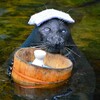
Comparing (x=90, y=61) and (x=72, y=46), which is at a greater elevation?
(x=72, y=46)

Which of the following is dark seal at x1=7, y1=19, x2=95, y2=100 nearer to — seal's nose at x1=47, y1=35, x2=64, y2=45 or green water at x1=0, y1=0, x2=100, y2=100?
seal's nose at x1=47, y1=35, x2=64, y2=45

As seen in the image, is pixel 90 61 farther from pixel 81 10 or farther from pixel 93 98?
pixel 81 10

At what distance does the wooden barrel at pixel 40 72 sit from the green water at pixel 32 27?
38cm

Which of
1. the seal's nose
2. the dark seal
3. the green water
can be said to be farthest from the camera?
the green water

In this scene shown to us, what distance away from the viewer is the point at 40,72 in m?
5.30

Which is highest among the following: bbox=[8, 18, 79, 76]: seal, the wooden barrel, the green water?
bbox=[8, 18, 79, 76]: seal

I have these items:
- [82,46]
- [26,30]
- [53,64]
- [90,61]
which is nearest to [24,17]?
[26,30]

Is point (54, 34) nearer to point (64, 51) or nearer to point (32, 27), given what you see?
point (64, 51)

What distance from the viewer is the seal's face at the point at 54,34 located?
5538 millimetres

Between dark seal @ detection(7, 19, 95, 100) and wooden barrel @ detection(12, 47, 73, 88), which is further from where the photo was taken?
dark seal @ detection(7, 19, 95, 100)

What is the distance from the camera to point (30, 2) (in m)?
11.5

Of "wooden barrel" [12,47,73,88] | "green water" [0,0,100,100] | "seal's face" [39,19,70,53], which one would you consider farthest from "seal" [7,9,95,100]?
"green water" [0,0,100,100]

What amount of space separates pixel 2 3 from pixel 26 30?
2.50m

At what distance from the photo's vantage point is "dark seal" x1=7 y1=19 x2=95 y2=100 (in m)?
5.64
